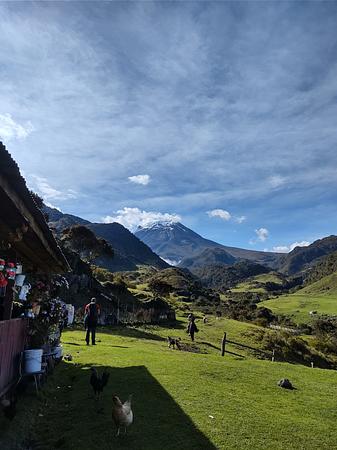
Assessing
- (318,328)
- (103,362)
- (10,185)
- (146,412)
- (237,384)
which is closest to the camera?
(10,185)

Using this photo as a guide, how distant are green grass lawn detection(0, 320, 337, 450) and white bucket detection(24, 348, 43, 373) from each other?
0.71m

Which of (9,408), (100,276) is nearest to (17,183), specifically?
(9,408)

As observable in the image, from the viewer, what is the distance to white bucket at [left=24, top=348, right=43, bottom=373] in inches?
467

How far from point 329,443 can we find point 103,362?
10.4 meters

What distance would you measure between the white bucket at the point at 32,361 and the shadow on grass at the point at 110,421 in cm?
93

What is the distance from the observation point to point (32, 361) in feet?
39.2

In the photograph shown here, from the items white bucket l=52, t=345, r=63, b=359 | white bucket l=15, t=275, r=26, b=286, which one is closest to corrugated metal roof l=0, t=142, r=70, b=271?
white bucket l=15, t=275, r=26, b=286

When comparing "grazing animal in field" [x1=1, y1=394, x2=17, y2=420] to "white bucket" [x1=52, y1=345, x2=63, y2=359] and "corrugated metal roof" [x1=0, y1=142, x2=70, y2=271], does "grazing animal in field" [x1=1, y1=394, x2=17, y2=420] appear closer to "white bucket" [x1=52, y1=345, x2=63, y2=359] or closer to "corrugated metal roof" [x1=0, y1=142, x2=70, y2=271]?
"corrugated metal roof" [x1=0, y1=142, x2=70, y2=271]

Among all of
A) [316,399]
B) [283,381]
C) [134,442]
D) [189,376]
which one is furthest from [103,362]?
[134,442]

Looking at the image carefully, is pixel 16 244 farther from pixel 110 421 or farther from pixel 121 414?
pixel 121 414

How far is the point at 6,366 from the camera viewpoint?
1048 centimetres

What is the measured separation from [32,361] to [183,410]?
442 centimetres

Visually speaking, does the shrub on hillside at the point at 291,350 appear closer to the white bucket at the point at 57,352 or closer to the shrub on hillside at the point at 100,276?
Result: the white bucket at the point at 57,352

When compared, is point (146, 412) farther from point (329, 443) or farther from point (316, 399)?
point (316, 399)
